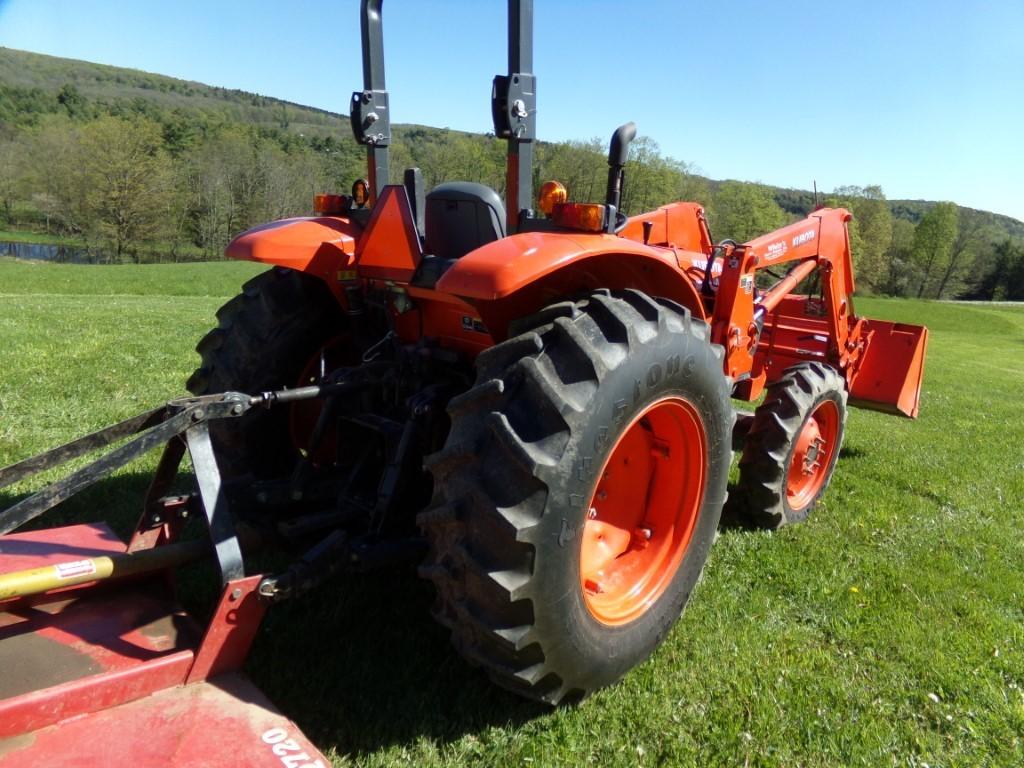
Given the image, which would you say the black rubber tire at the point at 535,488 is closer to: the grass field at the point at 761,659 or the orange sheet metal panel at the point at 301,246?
the grass field at the point at 761,659

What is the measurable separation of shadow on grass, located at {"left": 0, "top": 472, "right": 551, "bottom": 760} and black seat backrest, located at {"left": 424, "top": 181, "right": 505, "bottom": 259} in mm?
1448

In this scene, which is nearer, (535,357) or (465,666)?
(535,357)

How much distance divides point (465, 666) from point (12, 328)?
26.8 ft

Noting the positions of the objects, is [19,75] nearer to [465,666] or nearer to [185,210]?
[185,210]

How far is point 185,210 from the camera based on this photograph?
5462 centimetres

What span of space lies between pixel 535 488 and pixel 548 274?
3.07ft

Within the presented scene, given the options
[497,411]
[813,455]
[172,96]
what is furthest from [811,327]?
[172,96]

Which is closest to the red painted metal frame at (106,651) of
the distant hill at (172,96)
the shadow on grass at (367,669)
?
the shadow on grass at (367,669)

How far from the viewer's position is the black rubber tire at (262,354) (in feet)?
10.7

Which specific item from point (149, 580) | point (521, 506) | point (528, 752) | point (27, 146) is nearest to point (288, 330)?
point (149, 580)

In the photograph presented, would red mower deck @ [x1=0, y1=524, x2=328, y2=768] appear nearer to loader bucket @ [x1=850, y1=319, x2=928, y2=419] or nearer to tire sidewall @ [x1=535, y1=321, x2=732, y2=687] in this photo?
tire sidewall @ [x1=535, y1=321, x2=732, y2=687]

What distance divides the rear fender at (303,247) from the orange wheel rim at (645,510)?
1.45 meters

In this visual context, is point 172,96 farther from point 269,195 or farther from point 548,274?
point 548,274

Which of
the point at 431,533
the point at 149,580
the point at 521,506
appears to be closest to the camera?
the point at 521,506
